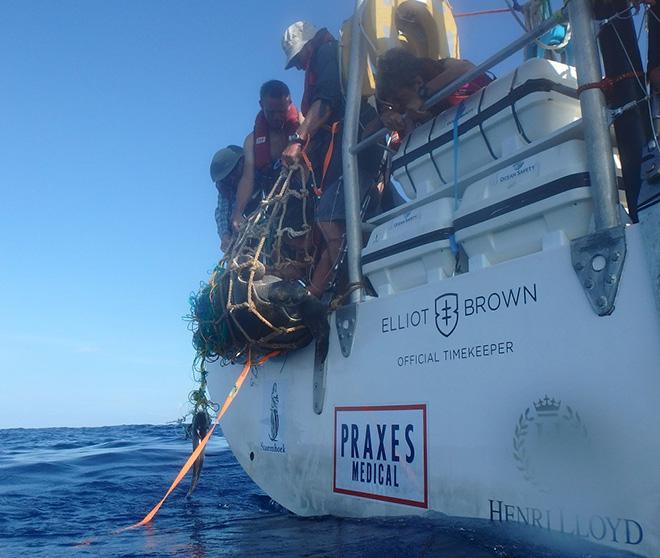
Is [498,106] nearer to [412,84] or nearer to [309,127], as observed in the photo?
[412,84]

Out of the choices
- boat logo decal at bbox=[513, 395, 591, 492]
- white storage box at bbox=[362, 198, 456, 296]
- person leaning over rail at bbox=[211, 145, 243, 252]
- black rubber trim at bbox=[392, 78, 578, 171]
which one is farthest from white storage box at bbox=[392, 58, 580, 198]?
person leaning over rail at bbox=[211, 145, 243, 252]

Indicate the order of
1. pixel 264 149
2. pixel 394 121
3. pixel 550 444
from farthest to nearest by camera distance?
1. pixel 264 149
2. pixel 394 121
3. pixel 550 444

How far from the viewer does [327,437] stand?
12.1 feet

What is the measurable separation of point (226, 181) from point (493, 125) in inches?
143

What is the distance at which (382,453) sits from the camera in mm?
3193

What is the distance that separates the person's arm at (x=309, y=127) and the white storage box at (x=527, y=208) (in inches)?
75.2

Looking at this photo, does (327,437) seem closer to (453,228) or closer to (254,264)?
(254,264)

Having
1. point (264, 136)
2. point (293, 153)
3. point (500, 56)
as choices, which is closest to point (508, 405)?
point (500, 56)

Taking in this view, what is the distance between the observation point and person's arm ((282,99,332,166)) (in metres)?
4.51

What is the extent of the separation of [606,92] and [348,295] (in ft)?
6.23

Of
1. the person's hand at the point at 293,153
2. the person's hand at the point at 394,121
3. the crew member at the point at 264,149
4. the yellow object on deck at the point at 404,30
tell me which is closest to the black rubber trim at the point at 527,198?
the person's hand at the point at 394,121

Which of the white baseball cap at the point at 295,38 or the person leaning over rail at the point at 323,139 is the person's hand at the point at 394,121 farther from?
the white baseball cap at the point at 295,38

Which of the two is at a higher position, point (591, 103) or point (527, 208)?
point (591, 103)

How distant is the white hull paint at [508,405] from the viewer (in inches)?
80.4
